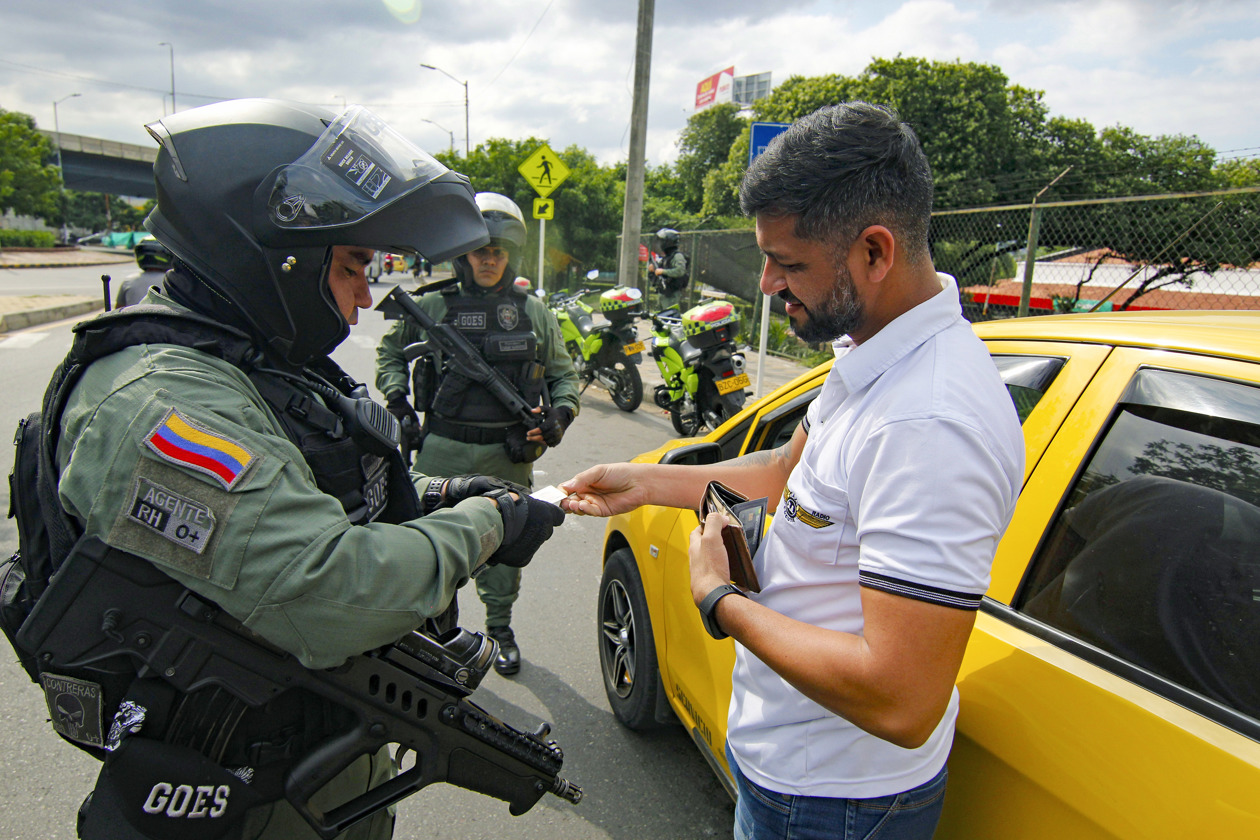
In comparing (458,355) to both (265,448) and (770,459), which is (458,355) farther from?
(265,448)

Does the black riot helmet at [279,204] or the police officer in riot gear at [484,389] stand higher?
the black riot helmet at [279,204]

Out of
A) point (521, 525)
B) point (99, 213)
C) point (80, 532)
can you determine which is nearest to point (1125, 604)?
point (521, 525)

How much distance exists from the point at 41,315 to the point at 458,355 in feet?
49.4

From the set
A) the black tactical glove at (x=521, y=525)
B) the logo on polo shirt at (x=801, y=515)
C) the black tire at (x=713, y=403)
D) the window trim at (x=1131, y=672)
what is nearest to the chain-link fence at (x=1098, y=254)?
the black tire at (x=713, y=403)

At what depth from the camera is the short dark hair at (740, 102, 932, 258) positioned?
1.12m

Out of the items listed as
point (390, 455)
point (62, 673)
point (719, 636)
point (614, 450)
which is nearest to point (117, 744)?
point (62, 673)

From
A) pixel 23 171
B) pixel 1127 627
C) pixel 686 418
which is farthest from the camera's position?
pixel 23 171

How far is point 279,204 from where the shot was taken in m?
1.33

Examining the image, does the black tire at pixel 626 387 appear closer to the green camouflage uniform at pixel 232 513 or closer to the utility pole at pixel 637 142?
the utility pole at pixel 637 142

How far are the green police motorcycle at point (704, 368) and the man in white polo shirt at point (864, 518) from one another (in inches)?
208

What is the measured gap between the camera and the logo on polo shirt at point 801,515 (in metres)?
1.17

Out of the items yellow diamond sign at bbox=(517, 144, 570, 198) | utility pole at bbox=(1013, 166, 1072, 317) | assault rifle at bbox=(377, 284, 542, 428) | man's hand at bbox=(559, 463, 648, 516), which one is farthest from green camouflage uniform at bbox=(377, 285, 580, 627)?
yellow diamond sign at bbox=(517, 144, 570, 198)

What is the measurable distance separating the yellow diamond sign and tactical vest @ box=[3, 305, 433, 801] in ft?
30.1

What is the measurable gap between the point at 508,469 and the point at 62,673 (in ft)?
7.59
